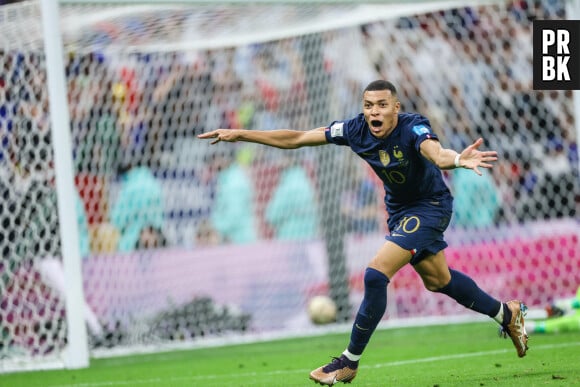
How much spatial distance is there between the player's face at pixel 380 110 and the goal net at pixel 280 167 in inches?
192

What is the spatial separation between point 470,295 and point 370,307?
91 cm

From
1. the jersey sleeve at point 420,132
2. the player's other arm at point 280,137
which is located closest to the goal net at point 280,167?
the player's other arm at point 280,137

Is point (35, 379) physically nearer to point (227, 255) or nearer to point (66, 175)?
point (66, 175)

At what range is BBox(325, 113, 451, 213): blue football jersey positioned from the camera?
22.7 ft

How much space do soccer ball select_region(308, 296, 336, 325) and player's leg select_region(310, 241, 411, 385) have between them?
6.30m

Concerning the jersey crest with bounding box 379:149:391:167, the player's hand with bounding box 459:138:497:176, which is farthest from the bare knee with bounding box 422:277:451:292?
the player's hand with bounding box 459:138:497:176

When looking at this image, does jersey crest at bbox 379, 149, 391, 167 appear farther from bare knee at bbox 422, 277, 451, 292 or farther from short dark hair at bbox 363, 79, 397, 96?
bare knee at bbox 422, 277, 451, 292

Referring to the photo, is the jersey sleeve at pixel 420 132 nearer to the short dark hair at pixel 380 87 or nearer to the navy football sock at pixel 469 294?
the short dark hair at pixel 380 87

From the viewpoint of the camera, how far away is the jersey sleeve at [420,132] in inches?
260

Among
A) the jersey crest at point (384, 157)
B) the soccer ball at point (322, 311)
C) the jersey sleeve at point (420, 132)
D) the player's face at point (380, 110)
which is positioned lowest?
the soccer ball at point (322, 311)

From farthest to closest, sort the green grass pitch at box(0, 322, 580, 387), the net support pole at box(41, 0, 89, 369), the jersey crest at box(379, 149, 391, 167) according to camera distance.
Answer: the net support pole at box(41, 0, 89, 369) → the green grass pitch at box(0, 322, 580, 387) → the jersey crest at box(379, 149, 391, 167)

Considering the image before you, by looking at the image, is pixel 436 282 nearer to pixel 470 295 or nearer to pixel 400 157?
pixel 470 295

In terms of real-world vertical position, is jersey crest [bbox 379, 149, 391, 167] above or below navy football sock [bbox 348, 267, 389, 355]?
above

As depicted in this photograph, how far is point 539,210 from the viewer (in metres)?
13.9
